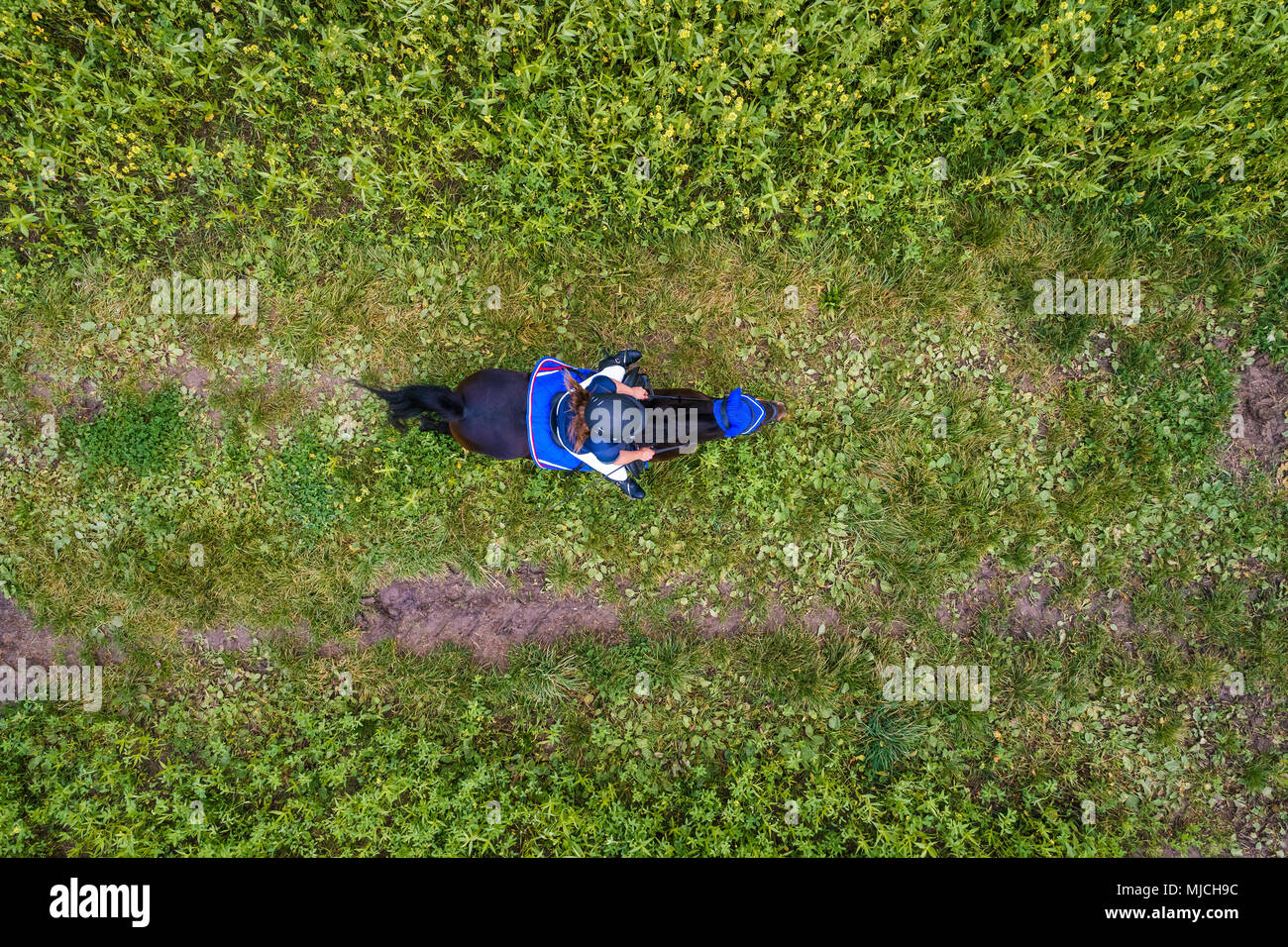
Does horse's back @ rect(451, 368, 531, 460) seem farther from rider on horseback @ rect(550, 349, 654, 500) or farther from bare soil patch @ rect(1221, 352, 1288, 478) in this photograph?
bare soil patch @ rect(1221, 352, 1288, 478)

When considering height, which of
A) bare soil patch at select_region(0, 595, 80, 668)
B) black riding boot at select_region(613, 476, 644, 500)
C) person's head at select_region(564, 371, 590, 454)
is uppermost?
person's head at select_region(564, 371, 590, 454)

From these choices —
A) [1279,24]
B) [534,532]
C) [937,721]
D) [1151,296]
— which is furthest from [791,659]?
[1279,24]

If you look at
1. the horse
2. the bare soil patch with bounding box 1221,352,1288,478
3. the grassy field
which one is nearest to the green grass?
the grassy field

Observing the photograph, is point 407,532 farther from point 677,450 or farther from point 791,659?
point 791,659

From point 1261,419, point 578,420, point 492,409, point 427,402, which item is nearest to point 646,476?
point 578,420

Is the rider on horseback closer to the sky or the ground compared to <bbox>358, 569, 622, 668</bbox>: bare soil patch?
closer to the sky
